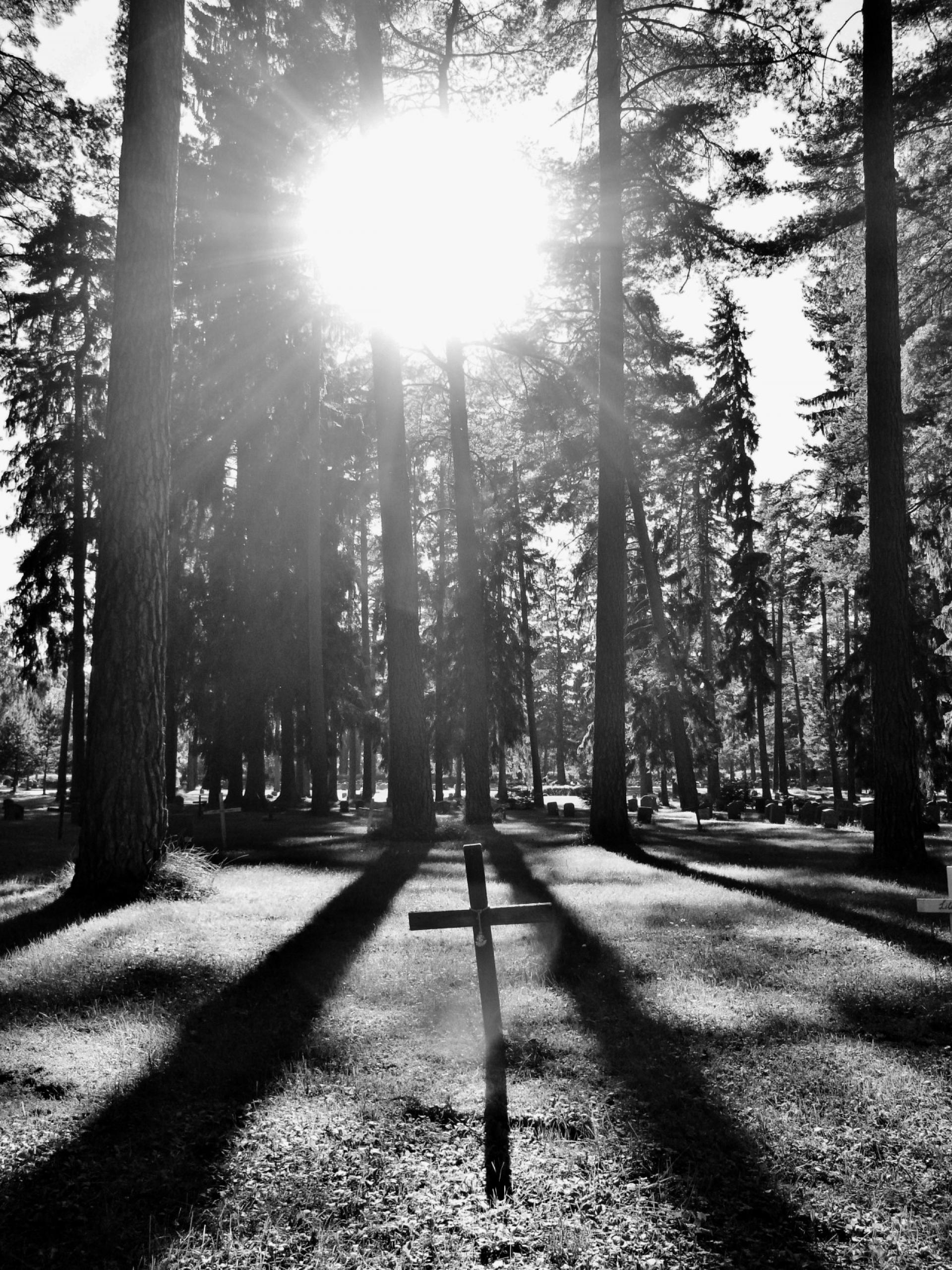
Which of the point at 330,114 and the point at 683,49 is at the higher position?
the point at 330,114

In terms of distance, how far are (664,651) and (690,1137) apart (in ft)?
66.3

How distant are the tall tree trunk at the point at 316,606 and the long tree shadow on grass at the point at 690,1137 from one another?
51.2ft

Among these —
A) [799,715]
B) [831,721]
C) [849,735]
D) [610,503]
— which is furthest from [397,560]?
[799,715]

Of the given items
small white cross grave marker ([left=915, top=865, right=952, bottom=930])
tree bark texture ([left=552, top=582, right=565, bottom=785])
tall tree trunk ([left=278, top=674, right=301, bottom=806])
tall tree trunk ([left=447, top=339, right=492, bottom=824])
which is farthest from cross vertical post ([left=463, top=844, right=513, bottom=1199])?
tree bark texture ([left=552, top=582, right=565, bottom=785])

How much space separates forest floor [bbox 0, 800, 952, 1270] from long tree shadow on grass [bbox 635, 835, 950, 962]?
8 cm

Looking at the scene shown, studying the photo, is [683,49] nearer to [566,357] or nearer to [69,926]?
[566,357]

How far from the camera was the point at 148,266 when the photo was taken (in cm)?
789

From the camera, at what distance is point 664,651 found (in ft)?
76.8

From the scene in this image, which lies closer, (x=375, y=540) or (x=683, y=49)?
(x=683, y=49)

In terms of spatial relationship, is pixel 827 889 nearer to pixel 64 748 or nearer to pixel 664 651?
pixel 664 651

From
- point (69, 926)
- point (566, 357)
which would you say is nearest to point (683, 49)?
point (566, 357)

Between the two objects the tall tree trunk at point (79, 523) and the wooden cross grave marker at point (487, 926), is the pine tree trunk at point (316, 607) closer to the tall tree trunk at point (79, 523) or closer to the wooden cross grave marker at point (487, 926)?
the tall tree trunk at point (79, 523)

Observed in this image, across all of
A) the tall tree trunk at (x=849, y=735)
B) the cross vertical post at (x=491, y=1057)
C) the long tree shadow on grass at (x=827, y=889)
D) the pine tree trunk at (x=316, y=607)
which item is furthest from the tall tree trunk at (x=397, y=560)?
the tall tree trunk at (x=849, y=735)

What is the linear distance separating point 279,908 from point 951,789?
26748 mm
